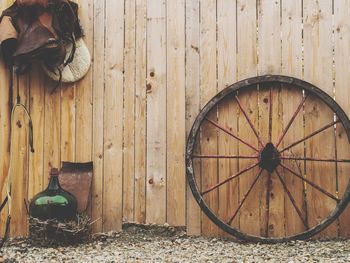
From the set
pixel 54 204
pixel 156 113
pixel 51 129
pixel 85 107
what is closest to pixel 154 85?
pixel 156 113

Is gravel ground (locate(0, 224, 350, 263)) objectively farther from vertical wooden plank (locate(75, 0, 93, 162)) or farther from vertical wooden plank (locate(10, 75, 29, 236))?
vertical wooden plank (locate(75, 0, 93, 162))

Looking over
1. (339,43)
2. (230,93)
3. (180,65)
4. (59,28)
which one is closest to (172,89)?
(180,65)

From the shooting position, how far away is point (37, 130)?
137 inches

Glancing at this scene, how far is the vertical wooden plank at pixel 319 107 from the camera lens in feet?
10.7

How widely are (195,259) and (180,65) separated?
130cm

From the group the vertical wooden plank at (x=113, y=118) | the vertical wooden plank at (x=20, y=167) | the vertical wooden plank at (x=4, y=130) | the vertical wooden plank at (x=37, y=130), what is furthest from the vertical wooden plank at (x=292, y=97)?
the vertical wooden plank at (x=4, y=130)

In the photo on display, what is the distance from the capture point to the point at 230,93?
3344 millimetres

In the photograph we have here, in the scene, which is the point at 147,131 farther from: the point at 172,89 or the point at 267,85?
the point at 267,85

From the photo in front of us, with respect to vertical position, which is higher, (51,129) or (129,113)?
(129,113)

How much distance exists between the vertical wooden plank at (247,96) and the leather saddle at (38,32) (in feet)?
3.55

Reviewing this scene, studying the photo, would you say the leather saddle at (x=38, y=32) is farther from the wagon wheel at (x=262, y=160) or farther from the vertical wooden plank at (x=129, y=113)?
the wagon wheel at (x=262, y=160)

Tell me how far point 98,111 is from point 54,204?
72cm

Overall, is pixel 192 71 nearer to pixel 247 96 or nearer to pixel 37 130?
pixel 247 96

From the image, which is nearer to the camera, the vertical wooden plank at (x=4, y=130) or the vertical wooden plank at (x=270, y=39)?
the vertical wooden plank at (x=270, y=39)
